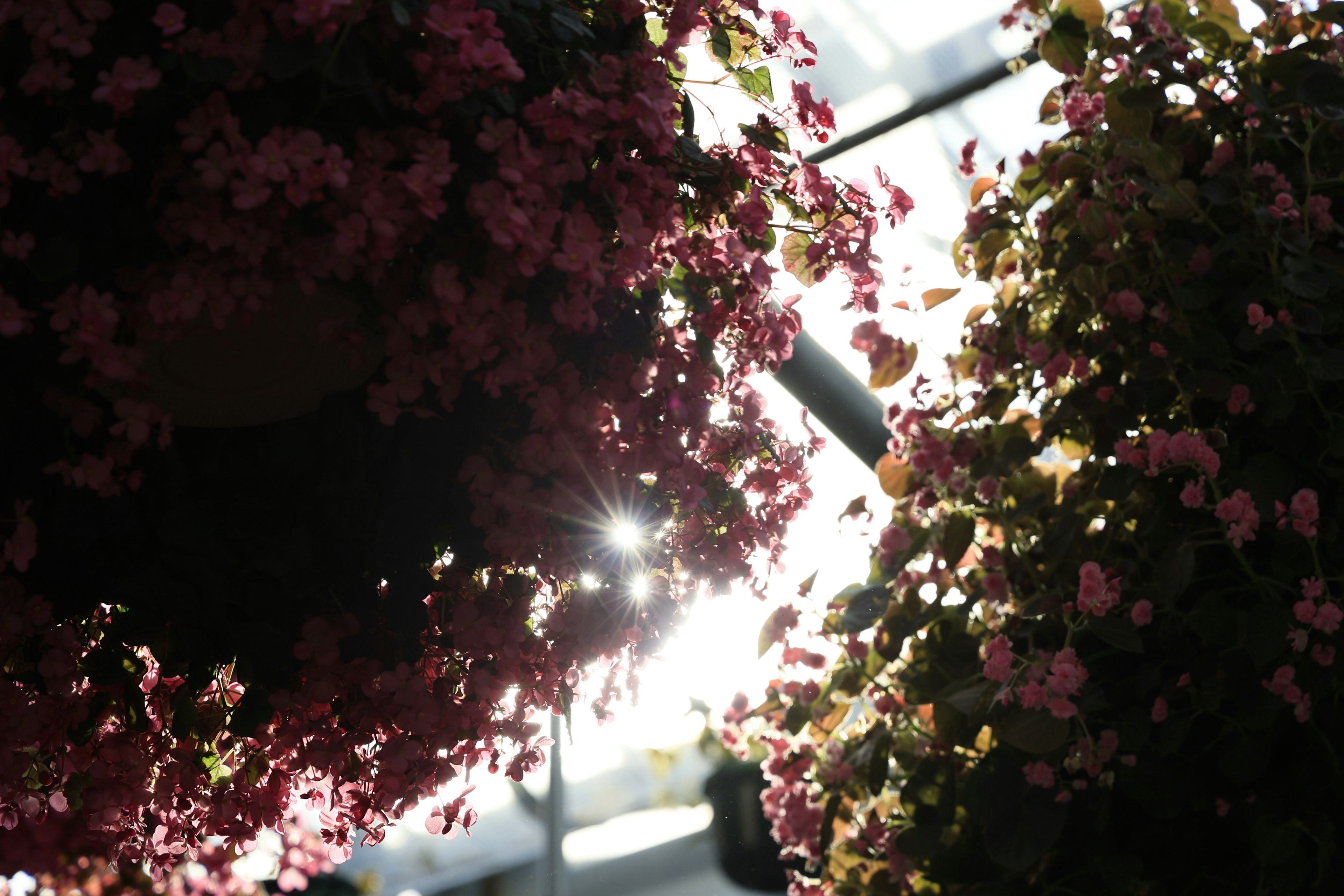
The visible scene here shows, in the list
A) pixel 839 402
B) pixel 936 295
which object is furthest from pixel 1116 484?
pixel 839 402

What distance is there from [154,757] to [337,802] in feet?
0.57

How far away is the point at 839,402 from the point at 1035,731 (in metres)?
1.24

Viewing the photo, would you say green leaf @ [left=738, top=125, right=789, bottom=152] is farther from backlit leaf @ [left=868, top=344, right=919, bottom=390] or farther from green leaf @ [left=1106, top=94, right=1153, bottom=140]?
green leaf @ [left=1106, top=94, right=1153, bottom=140]

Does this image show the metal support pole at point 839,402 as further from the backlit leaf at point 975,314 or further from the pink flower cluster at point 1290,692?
the pink flower cluster at point 1290,692

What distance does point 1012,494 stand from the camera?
111 centimetres

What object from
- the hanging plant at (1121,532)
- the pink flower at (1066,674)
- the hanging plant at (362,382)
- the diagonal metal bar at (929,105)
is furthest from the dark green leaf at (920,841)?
the diagonal metal bar at (929,105)

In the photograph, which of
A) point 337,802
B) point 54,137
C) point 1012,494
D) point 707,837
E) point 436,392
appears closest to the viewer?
point 54,137

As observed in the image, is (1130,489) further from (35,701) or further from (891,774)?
(35,701)

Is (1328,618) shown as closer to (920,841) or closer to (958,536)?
(958,536)

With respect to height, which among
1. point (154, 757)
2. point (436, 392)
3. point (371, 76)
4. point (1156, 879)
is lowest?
point (1156, 879)

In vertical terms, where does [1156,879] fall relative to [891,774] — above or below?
below

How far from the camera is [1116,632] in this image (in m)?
0.93

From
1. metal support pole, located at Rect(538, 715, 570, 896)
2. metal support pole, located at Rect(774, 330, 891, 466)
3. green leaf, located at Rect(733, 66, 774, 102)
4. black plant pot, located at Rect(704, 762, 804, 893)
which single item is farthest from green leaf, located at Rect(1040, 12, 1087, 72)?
metal support pole, located at Rect(538, 715, 570, 896)

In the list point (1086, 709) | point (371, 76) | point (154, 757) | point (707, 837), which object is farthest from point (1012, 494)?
point (707, 837)
